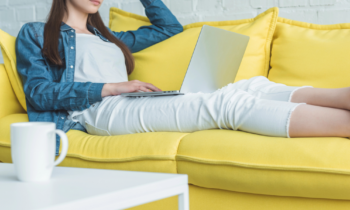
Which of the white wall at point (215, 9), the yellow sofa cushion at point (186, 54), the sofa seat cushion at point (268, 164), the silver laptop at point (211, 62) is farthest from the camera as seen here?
the white wall at point (215, 9)

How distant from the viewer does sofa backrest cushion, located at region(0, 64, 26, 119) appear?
55.0 inches

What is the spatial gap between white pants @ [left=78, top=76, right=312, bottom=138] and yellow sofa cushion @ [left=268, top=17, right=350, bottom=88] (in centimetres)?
24

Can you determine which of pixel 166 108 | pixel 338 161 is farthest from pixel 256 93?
pixel 338 161

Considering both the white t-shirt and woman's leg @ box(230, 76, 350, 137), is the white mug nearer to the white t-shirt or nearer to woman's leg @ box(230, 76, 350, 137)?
woman's leg @ box(230, 76, 350, 137)

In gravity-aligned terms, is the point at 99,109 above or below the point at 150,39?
below

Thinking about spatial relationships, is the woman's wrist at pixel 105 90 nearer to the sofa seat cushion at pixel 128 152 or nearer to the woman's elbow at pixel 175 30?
the sofa seat cushion at pixel 128 152

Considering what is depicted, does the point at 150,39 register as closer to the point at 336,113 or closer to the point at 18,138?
the point at 336,113

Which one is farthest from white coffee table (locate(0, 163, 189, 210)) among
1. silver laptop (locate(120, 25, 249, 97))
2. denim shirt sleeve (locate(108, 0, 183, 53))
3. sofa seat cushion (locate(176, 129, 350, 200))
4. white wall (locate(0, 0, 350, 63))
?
white wall (locate(0, 0, 350, 63))

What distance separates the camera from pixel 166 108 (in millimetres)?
1086

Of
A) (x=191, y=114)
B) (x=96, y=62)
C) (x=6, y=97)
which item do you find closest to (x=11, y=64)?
Answer: (x=6, y=97)

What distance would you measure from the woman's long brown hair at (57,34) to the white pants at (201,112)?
0.97ft

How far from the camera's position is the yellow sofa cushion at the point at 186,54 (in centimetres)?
151

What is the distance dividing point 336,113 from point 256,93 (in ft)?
1.07

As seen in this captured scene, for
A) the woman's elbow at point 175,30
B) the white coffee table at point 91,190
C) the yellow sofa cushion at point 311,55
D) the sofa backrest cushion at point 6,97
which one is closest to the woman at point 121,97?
the woman's elbow at point 175,30
